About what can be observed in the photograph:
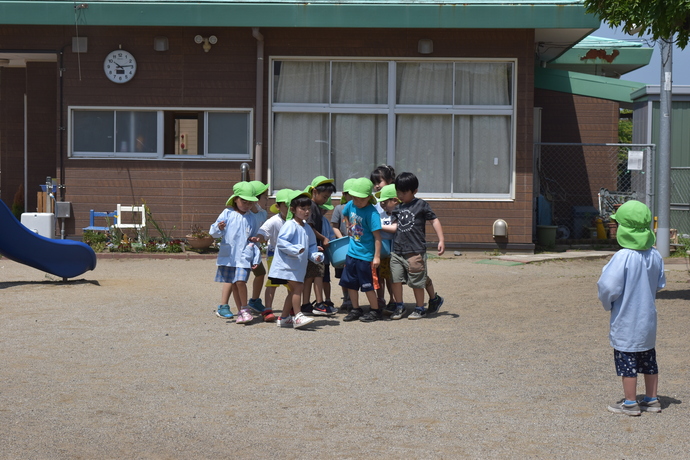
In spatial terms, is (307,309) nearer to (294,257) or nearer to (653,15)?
(294,257)

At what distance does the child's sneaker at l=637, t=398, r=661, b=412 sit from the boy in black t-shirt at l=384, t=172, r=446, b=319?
3.51 meters

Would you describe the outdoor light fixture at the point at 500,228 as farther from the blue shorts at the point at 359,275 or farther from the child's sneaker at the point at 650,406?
the child's sneaker at the point at 650,406

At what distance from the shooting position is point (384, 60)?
49.8ft

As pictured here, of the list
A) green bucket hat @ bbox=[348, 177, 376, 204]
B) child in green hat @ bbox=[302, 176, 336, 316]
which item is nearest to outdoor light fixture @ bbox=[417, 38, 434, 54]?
child in green hat @ bbox=[302, 176, 336, 316]

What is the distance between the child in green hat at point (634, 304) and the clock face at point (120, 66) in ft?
37.6

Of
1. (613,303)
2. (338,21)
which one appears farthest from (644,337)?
(338,21)

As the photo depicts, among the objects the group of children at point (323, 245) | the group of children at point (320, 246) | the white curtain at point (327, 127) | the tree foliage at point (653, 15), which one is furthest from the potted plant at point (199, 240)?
the tree foliage at point (653, 15)

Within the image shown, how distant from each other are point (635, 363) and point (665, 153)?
34.2 feet

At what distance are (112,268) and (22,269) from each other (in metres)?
1.34

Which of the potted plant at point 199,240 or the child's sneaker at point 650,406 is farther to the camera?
the potted plant at point 199,240

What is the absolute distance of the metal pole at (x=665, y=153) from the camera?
584 inches

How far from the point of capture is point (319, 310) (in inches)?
360

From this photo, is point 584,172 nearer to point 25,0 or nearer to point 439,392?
point 25,0

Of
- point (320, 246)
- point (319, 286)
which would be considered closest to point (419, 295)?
point (319, 286)
